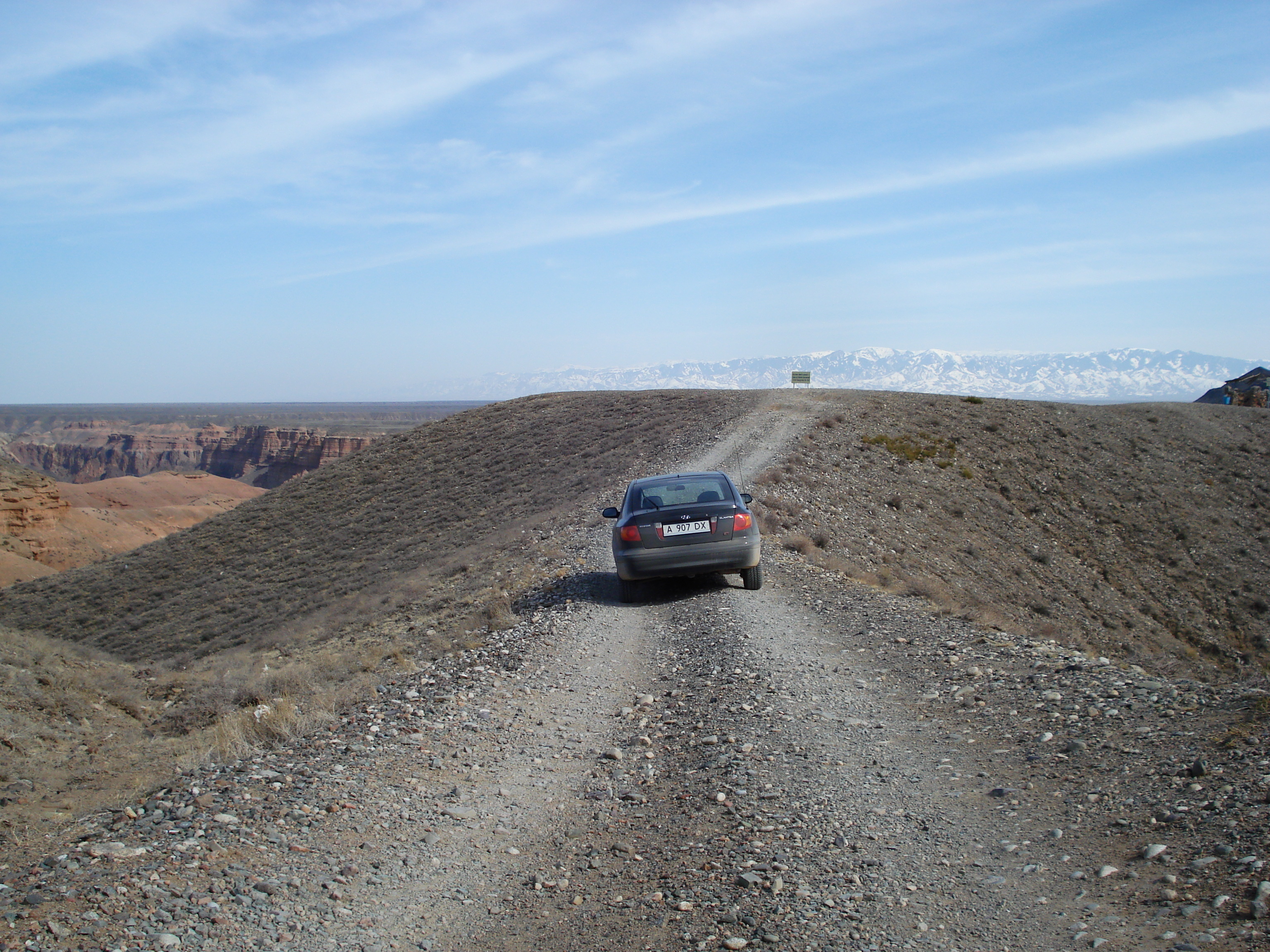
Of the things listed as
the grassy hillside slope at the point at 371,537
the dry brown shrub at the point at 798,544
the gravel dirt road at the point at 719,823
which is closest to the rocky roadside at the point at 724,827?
the gravel dirt road at the point at 719,823

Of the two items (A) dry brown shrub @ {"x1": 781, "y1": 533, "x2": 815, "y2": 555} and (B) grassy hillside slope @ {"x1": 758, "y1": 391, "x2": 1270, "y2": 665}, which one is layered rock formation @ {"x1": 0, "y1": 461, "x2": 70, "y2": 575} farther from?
(A) dry brown shrub @ {"x1": 781, "y1": 533, "x2": 815, "y2": 555}

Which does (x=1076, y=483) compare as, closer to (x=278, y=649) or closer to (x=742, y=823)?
(x=278, y=649)

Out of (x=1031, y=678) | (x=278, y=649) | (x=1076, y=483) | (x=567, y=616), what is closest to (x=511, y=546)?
(x=278, y=649)

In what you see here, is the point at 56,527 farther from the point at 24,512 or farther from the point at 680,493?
the point at 680,493

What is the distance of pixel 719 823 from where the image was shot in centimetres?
463

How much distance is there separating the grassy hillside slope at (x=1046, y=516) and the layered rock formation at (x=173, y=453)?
10521 cm

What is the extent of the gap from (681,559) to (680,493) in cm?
110

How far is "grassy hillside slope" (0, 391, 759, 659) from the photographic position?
70.1 feet

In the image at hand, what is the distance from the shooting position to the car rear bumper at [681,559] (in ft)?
34.0

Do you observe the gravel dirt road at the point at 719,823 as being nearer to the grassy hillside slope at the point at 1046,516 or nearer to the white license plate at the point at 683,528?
the white license plate at the point at 683,528

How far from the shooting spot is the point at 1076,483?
28.5m

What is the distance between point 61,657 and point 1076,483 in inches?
1200

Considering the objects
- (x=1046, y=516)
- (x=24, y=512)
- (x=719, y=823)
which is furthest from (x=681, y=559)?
(x=24, y=512)

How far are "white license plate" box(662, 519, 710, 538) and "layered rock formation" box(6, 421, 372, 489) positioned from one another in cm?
11709
